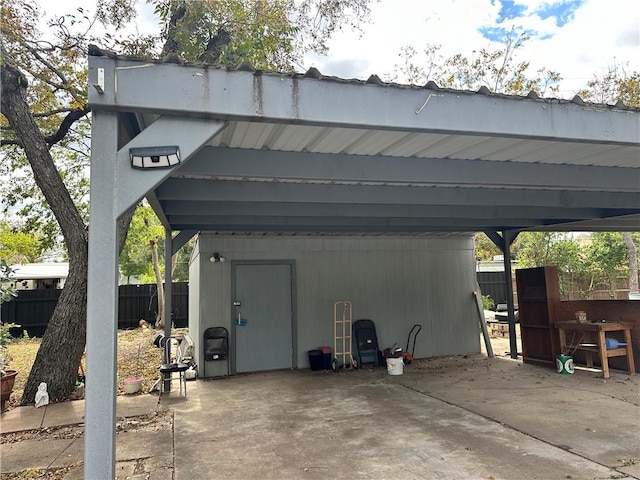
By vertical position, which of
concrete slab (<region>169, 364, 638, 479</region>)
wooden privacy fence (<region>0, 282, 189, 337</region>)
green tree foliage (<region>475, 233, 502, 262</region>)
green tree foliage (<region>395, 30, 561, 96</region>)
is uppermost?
green tree foliage (<region>395, 30, 561, 96</region>)

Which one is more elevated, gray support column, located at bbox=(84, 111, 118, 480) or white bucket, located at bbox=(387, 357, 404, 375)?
gray support column, located at bbox=(84, 111, 118, 480)

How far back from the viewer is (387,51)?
1202 centimetres

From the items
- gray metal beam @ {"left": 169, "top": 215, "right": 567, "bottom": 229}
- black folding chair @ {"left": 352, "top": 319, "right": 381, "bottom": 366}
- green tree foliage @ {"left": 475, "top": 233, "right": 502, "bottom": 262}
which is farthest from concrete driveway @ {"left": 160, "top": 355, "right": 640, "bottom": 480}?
green tree foliage @ {"left": 475, "top": 233, "right": 502, "bottom": 262}

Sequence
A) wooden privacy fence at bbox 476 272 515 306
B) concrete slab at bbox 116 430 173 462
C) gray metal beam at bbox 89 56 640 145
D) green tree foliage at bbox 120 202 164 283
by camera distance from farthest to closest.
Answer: wooden privacy fence at bbox 476 272 515 306, green tree foliage at bbox 120 202 164 283, concrete slab at bbox 116 430 173 462, gray metal beam at bbox 89 56 640 145

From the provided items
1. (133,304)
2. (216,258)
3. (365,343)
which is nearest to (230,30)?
(216,258)

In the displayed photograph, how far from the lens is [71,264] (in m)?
6.11

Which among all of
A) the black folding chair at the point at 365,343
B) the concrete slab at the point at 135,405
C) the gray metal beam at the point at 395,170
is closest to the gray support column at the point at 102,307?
the gray metal beam at the point at 395,170

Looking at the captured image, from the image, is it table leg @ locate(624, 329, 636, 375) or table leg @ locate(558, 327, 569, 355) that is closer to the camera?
table leg @ locate(624, 329, 636, 375)

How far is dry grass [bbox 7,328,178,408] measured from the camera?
6.91m

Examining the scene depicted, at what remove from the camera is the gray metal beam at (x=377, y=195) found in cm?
429

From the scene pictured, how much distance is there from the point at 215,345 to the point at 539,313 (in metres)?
5.57

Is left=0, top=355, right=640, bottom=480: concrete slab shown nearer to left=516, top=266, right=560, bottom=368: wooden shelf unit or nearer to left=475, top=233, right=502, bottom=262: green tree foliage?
left=516, top=266, right=560, bottom=368: wooden shelf unit

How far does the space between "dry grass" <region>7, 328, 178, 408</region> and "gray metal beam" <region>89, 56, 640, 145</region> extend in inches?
204

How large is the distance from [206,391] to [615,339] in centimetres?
637
